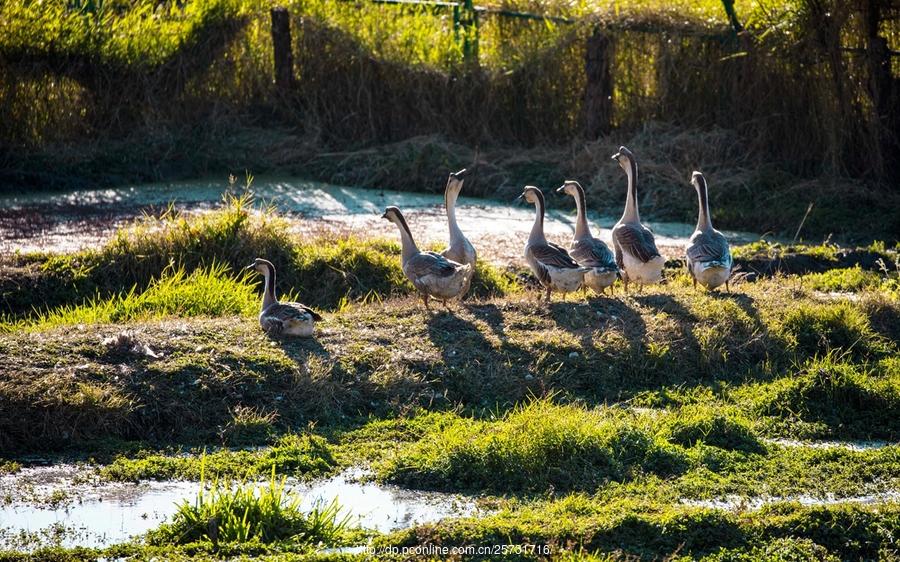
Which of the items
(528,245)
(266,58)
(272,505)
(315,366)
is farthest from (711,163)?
(272,505)

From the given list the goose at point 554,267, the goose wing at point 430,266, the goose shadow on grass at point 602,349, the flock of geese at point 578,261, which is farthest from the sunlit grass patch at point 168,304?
the goose shadow on grass at point 602,349

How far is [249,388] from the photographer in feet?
31.4

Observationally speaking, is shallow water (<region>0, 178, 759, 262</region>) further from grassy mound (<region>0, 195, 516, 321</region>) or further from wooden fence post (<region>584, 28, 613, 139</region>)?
wooden fence post (<region>584, 28, 613, 139</region>)

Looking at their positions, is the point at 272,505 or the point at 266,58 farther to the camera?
the point at 266,58

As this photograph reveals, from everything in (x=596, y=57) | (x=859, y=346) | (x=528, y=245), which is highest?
(x=596, y=57)

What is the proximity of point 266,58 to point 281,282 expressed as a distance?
8.94 m

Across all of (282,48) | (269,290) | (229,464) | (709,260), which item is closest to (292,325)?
(269,290)

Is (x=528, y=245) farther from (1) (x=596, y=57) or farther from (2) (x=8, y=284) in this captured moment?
(1) (x=596, y=57)

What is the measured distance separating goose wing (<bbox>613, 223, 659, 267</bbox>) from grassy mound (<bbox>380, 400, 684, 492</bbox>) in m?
3.89

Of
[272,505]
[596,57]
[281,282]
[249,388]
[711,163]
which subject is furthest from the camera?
[596,57]

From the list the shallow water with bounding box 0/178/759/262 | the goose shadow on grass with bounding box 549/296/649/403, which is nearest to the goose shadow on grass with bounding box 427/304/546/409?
the goose shadow on grass with bounding box 549/296/649/403

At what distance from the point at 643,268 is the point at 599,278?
0.51 m

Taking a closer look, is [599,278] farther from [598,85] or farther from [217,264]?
[598,85]

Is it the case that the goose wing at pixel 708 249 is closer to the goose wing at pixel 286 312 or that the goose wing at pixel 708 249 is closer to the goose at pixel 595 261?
the goose at pixel 595 261
